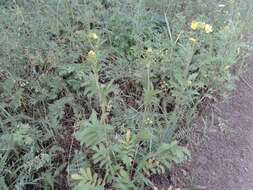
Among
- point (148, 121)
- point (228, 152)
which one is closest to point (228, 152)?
point (228, 152)

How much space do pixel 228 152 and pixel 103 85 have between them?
123 cm

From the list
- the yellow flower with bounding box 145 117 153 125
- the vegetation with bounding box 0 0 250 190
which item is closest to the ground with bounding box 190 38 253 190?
the vegetation with bounding box 0 0 250 190

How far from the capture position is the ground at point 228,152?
101 inches

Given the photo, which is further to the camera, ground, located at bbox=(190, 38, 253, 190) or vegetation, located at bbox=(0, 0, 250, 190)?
ground, located at bbox=(190, 38, 253, 190)

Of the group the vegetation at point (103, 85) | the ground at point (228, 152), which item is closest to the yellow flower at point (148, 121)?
the vegetation at point (103, 85)

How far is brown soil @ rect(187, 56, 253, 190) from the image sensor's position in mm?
2564

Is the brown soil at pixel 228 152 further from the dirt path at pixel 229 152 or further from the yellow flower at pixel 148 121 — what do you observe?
the yellow flower at pixel 148 121

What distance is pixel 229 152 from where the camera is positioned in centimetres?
278

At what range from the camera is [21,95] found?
8.70ft

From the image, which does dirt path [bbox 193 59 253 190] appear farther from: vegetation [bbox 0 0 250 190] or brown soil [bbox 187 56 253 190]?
vegetation [bbox 0 0 250 190]

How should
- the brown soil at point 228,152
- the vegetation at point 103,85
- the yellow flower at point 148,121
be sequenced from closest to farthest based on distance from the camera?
the vegetation at point 103,85 < the yellow flower at point 148,121 < the brown soil at point 228,152

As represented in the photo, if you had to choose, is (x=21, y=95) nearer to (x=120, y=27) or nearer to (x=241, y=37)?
(x=120, y=27)

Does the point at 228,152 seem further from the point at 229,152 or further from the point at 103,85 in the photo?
the point at 103,85

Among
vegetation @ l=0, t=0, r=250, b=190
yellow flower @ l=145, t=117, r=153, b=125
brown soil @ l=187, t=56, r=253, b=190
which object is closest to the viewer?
vegetation @ l=0, t=0, r=250, b=190
